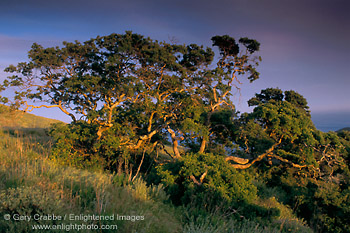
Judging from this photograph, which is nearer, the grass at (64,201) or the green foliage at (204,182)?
the grass at (64,201)

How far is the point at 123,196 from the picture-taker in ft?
14.4

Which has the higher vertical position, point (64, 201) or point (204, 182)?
point (64, 201)

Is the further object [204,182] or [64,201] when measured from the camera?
[204,182]

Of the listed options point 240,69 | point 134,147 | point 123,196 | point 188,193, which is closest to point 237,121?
point 240,69

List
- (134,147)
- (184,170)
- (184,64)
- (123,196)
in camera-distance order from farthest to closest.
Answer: (184,64) < (134,147) < (184,170) < (123,196)

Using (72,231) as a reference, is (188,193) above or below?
below

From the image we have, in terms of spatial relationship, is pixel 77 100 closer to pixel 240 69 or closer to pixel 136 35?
pixel 136 35

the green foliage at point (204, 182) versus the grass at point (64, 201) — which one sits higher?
the grass at point (64, 201)

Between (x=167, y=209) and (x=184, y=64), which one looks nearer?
(x=167, y=209)

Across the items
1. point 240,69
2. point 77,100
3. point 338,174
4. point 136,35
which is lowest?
point 338,174

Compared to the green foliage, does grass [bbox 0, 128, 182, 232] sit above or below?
above

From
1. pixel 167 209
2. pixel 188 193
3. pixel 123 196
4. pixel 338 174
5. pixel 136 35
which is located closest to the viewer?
pixel 123 196

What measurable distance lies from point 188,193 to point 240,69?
1107 cm

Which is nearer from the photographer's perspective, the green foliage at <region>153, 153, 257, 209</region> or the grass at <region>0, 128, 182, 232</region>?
the grass at <region>0, 128, 182, 232</region>
